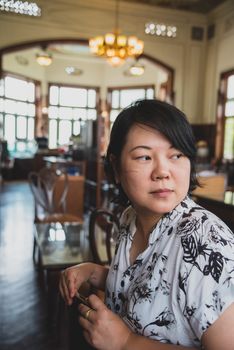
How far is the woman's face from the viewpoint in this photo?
0.87 m

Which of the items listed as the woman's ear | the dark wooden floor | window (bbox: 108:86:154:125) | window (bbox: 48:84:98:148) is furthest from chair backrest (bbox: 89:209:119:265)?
window (bbox: 48:84:98:148)

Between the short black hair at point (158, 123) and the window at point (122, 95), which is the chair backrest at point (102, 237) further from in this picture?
the window at point (122, 95)

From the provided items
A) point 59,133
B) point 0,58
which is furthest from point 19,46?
point 59,133

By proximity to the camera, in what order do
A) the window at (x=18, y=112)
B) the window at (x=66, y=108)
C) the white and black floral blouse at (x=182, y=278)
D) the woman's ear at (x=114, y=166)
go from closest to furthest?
the white and black floral blouse at (x=182, y=278)
the woman's ear at (x=114, y=166)
the window at (x=18, y=112)
the window at (x=66, y=108)

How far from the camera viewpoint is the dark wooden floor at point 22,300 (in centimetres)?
244

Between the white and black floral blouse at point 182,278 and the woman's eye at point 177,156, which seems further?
the woman's eye at point 177,156

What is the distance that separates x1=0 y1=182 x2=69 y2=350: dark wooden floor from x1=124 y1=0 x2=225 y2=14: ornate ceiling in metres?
6.11

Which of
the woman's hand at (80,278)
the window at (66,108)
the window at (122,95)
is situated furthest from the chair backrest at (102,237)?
the window at (66,108)

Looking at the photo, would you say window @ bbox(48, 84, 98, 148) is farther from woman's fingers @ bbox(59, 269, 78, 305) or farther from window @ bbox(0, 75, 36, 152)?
woman's fingers @ bbox(59, 269, 78, 305)

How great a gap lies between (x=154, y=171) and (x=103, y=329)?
15.6 inches

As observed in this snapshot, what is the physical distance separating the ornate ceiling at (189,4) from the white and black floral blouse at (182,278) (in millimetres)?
8483

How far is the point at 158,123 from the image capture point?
880mm

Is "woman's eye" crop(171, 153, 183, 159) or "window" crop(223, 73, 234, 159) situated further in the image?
"window" crop(223, 73, 234, 159)

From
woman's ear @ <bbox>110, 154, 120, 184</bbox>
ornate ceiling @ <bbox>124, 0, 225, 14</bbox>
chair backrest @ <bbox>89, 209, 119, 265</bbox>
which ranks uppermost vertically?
ornate ceiling @ <bbox>124, 0, 225, 14</bbox>
